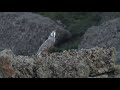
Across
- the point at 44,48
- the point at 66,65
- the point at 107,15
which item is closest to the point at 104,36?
the point at 107,15

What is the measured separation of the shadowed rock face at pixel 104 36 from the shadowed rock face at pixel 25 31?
56.2 inches

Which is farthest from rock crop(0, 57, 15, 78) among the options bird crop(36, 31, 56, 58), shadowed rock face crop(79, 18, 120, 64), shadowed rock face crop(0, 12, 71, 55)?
shadowed rock face crop(0, 12, 71, 55)

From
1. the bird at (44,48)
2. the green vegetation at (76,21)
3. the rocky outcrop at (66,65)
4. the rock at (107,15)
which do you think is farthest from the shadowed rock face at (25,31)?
the rocky outcrop at (66,65)

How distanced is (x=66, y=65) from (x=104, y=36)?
1062 cm

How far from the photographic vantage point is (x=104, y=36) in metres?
15.1

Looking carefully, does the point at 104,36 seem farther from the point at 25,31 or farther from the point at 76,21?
the point at 76,21

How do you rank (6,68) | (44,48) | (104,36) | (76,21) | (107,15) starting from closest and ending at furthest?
(6,68) < (44,48) < (104,36) < (76,21) < (107,15)

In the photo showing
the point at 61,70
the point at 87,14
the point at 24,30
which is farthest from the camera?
the point at 87,14

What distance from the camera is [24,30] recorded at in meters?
17.0

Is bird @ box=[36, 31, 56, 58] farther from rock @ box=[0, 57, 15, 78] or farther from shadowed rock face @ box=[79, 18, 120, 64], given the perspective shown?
shadowed rock face @ box=[79, 18, 120, 64]
